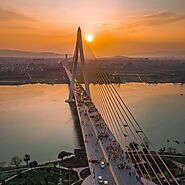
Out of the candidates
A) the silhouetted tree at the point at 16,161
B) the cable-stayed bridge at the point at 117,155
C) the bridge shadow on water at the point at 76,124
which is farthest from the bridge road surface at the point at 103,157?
the silhouetted tree at the point at 16,161

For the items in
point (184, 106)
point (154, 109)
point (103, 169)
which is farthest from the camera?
point (184, 106)

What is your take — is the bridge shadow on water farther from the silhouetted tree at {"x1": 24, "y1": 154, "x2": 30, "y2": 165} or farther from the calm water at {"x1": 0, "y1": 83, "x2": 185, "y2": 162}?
the silhouetted tree at {"x1": 24, "y1": 154, "x2": 30, "y2": 165}

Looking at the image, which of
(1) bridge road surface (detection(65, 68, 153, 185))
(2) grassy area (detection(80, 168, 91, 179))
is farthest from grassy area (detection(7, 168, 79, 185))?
(1) bridge road surface (detection(65, 68, 153, 185))

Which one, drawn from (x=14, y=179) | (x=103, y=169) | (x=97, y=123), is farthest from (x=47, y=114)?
(x=103, y=169)

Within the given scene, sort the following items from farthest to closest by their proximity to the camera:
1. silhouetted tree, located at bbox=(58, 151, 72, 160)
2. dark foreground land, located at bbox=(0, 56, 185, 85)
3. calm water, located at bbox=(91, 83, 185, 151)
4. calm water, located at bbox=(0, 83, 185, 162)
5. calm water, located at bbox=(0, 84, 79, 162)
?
dark foreground land, located at bbox=(0, 56, 185, 85) → calm water, located at bbox=(91, 83, 185, 151) → calm water, located at bbox=(0, 83, 185, 162) → calm water, located at bbox=(0, 84, 79, 162) → silhouetted tree, located at bbox=(58, 151, 72, 160)

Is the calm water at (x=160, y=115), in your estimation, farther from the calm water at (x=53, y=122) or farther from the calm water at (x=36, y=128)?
the calm water at (x=36, y=128)

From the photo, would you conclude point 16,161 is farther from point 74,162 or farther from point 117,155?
point 117,155

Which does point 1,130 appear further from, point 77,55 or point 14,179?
point 77,55

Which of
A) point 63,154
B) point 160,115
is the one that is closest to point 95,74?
point 160,115
